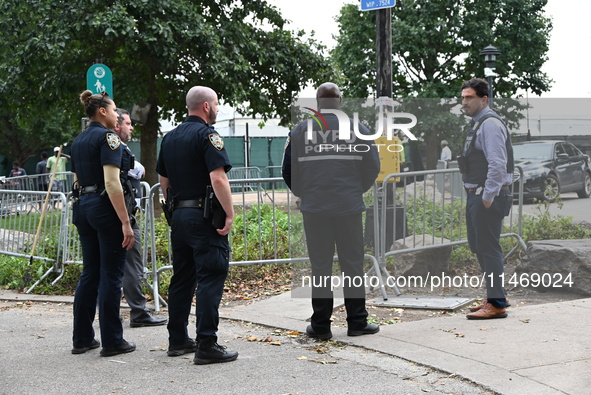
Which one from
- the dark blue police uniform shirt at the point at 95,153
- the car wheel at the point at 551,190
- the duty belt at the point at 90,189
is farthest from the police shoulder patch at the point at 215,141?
the car wheel at the point at 551,190

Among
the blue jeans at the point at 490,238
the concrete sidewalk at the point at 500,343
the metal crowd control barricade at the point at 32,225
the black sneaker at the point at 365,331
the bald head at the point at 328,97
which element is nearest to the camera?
the concrete sidewalk at the point at 500,343

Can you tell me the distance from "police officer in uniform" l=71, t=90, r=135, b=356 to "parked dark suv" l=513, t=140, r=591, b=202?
208 inches

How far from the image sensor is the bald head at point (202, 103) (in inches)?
217

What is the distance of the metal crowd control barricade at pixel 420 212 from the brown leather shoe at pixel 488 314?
147 centimetres

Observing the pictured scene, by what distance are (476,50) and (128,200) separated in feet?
93.7

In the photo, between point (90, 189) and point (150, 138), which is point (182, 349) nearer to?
point (90, 189)

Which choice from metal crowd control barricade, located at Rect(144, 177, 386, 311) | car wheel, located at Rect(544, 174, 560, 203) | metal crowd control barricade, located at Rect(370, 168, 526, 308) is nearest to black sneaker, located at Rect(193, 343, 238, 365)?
metal crowd control barricade, located at Rect(144, 177, 386, 311)

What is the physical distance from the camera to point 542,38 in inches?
1278

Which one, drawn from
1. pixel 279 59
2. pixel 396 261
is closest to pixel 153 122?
pixel 279 59

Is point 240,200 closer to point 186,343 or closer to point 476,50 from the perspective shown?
point 186,343

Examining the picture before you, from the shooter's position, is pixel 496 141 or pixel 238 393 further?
pixel 496 141

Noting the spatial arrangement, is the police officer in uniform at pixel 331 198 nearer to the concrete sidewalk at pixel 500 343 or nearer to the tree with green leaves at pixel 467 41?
the concrete sidewalk at pixel 500 343

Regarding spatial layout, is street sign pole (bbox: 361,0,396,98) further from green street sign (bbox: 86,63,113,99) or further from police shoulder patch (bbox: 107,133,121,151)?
police shoulder patch (bbox: 107,133,121,151)

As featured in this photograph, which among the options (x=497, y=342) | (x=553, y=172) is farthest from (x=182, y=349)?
(x=553, y=172)
